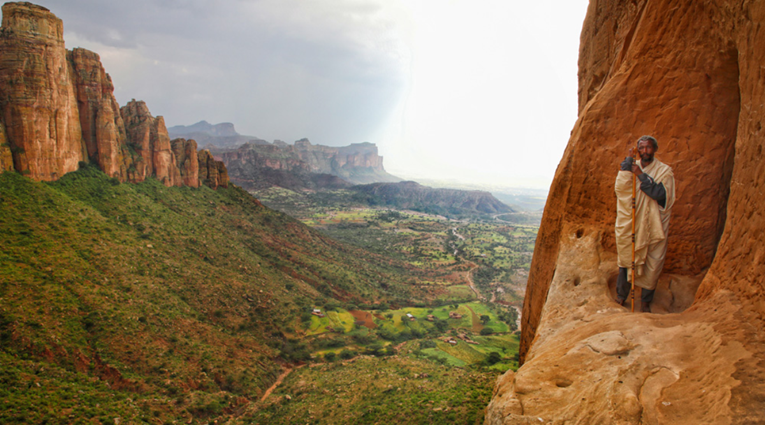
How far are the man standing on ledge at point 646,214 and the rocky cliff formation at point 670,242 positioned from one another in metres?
0.82

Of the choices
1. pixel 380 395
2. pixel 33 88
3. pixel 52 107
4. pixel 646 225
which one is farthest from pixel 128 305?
pixel 646 225

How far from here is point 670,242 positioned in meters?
8.02

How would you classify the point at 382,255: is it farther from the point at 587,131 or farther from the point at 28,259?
the point at 587,131

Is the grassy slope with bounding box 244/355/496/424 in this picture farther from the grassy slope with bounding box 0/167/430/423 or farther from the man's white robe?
the man's white robe

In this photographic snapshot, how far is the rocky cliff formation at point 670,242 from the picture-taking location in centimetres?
480

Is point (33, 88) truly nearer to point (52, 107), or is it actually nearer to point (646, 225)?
point (52, 107)

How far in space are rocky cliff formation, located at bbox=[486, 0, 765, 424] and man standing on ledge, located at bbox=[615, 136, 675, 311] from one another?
32.3 inches

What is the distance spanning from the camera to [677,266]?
7977mm

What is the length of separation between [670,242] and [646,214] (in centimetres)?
162

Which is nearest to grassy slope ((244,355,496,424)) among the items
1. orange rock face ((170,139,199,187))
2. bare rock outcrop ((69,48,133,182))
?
bare rock outcrop ((69,48,133,182))

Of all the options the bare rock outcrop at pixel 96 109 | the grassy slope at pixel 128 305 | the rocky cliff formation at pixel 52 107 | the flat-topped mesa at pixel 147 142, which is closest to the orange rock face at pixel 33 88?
the rocky cliff formation at pixel 52 107

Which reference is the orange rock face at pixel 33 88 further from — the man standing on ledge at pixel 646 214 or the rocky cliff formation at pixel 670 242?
the man standing on ledge at pixel 646 214

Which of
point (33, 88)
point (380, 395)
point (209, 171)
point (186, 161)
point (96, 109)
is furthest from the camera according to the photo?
point (209, 171)

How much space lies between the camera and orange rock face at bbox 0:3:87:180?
27391 mm
